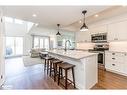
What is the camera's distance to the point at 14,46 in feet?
32.5

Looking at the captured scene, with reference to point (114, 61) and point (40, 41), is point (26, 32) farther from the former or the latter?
point (114, 61)

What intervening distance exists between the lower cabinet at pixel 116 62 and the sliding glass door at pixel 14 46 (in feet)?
27.5

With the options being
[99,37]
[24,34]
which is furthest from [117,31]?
[24,34]

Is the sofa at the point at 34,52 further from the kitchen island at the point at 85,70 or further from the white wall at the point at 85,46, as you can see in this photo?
the kitchen island at the point at 85,70

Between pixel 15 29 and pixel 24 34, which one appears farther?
pixel 24 34

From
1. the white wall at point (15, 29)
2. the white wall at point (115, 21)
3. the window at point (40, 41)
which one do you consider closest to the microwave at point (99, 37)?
the white wall at point (115, 21)

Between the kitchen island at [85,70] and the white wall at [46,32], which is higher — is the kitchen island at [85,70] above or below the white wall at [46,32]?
below

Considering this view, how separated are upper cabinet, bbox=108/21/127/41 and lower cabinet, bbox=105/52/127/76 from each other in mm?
729

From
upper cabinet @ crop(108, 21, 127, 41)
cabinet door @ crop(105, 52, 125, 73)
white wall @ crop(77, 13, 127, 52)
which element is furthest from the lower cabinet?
upper cabinet @ crop(108, 21, 127, 41)

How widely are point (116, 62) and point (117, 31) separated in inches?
53.4

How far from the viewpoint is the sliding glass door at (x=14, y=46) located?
9.47 m
